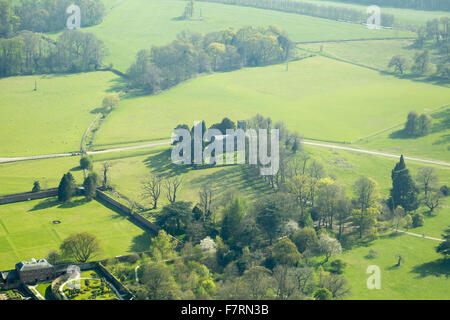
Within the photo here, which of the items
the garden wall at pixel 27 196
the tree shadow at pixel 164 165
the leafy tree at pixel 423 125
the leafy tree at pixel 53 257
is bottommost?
the leafy tree at pixel 53 257

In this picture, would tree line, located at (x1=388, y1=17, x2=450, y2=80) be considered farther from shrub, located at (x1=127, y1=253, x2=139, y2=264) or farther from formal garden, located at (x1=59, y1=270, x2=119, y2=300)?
formal garden, located at (x1=59, y1=270, x2=119, y2=300)

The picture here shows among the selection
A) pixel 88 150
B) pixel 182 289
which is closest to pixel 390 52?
pixel 88 150

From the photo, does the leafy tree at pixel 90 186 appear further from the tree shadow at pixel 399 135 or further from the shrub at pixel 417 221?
the tree shadow at pixel 399 135

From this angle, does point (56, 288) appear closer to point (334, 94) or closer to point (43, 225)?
point (43, 225)

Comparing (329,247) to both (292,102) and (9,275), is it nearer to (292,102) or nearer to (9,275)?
(9,275)

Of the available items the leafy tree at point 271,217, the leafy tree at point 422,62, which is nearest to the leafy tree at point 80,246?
the leafy tree at point 271,217

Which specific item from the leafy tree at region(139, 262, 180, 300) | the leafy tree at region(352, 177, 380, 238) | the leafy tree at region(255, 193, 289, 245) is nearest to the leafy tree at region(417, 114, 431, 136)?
the leafy tree at region(352, 177, 380, 238)
